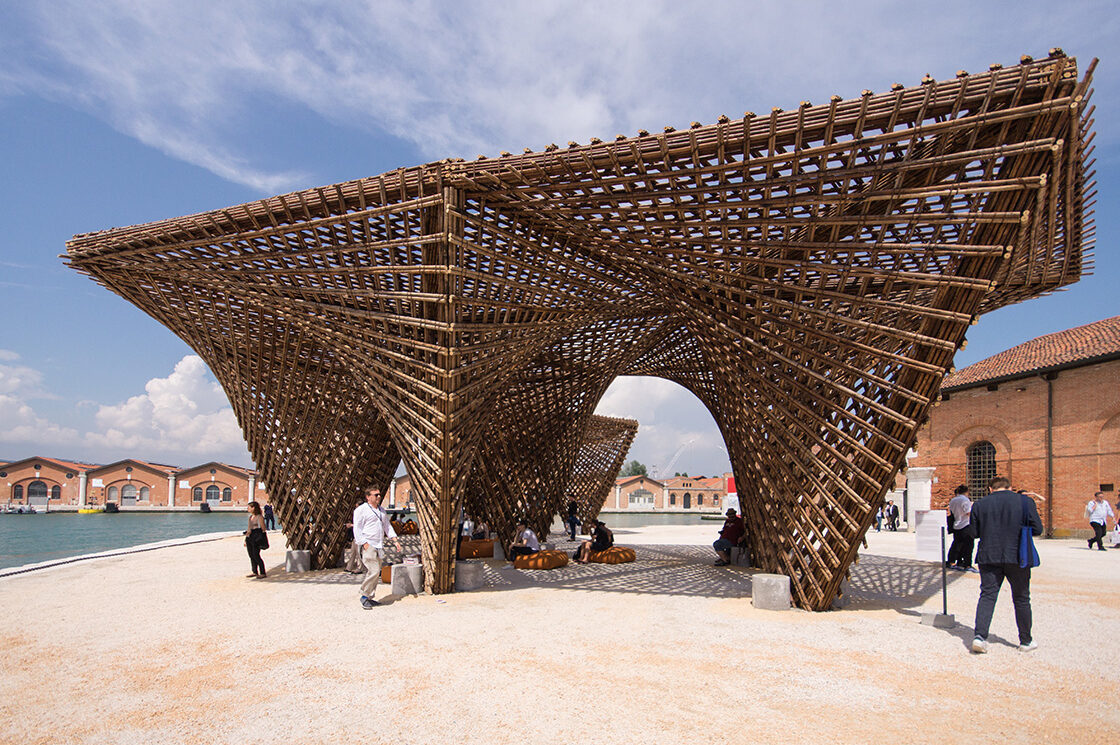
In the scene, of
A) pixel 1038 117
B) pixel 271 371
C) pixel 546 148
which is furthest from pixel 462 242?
pixel 1038 117

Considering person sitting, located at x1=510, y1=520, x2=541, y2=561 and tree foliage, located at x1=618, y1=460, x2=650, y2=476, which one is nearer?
person sitting, located at x1=510, y1=520, x2=541, y2=561

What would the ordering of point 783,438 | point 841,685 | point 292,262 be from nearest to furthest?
point 841,685 < point 783,438 < point 292,262

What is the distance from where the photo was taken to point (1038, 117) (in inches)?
211

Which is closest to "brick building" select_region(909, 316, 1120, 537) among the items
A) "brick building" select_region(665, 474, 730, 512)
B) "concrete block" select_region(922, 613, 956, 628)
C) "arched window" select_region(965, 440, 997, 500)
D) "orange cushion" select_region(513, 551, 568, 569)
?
"arched window" select_region(965, 440, 997, 500)

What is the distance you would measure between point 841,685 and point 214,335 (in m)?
9.00

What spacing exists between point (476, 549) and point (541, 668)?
736 centimetres

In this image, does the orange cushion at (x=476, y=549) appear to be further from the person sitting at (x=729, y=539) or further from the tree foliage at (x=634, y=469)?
the tree foliage at (x=634, y=469)

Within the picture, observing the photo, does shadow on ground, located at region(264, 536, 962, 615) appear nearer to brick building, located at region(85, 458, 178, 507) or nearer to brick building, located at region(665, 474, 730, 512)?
brick building, located at region(85, 458, 178, 507)

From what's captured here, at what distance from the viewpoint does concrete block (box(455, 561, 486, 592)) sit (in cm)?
841

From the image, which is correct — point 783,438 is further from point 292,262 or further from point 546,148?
point 292,262

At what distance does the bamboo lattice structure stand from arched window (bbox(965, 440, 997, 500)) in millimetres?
15448

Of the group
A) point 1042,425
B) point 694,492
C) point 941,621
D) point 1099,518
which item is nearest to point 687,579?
point 941,621

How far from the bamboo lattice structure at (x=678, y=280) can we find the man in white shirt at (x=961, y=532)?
3.02 meters

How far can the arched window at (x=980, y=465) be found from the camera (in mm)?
21473
